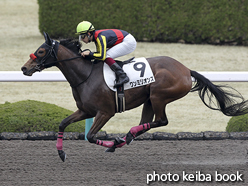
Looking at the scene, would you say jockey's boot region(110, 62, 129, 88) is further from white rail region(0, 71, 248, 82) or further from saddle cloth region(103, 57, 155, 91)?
white rail region(0, 71, 248, 82)

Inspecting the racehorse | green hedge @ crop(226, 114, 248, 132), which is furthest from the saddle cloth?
green hedge @ crop(226, 114, 248, 132)

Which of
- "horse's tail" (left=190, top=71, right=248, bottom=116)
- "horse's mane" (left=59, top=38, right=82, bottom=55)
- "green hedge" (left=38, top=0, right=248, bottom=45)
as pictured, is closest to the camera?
"horse's mane" (left=59, top=38, right=82, bottom=55)

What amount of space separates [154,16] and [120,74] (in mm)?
7297

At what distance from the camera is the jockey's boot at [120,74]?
5.20 metres

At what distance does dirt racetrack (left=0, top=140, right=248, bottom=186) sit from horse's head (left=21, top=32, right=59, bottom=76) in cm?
111

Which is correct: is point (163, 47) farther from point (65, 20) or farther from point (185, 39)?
point (65, 20)

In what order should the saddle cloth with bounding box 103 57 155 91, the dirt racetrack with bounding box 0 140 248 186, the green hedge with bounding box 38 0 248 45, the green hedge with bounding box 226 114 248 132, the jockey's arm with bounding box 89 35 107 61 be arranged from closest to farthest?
the dirt racetrack with bounding box 0 140 248 186 < the jockey's arm with bounding box 89 35 107 61 < the saddle cloth with bounding box 103 57 155 91 < the green hedge with bounding box 226 114 248 132 < the green hedge with bounding box 38 0 248 45

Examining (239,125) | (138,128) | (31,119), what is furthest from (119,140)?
(239,125)

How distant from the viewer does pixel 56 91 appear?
960 cm

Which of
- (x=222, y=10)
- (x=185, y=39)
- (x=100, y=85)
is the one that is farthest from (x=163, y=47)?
(x=100, y=85)

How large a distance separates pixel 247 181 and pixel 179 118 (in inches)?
140

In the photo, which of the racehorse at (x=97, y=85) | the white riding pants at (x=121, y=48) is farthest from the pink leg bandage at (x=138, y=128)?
the white riding pants at (x=121, y=48)

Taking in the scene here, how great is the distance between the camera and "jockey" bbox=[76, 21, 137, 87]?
17.1 ft

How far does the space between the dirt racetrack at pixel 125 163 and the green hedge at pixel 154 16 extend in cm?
635
